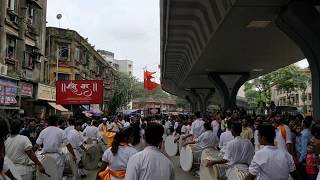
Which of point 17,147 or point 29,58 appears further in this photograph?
point 29,58

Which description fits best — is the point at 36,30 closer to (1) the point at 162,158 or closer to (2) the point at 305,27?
(2) the point at 305,27

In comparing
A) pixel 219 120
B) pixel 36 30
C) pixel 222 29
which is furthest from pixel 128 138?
pixel 36 30

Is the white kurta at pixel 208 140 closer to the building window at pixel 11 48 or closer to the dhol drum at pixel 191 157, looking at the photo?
the dhol drum at pixel 191 157

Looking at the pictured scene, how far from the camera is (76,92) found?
1898 centimetres

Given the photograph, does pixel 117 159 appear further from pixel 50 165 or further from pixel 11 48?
pixel 11 48

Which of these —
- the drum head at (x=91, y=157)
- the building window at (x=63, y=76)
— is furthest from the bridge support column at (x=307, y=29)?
the building window at (x=63, y=76)

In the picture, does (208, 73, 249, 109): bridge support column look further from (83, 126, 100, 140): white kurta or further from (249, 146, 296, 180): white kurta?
(249, 146, 296, 180): white kurta

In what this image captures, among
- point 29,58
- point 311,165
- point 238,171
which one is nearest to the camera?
point 238,171

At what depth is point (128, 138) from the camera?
7.00 metres

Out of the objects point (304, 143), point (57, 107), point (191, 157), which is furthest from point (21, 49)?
point (304, 143)

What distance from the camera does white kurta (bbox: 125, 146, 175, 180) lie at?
4.63 metres

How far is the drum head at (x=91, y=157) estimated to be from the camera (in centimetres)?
1420

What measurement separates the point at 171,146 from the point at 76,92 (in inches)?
174

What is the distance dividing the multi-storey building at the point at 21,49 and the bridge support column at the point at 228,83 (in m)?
12.4
